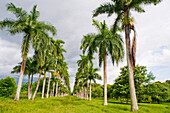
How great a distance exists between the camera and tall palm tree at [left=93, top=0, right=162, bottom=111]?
427 inches

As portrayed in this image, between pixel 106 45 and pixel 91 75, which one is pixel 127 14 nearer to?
pixel 106 45

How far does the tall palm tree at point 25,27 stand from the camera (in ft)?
45.5

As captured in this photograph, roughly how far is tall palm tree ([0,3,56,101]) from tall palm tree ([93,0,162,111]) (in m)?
8.41

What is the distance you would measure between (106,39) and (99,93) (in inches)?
2256

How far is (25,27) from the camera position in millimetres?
14781

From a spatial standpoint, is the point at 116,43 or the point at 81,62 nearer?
the point at 116,43

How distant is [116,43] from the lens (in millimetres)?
15969

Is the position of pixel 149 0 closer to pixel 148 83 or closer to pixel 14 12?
pixel 14 12

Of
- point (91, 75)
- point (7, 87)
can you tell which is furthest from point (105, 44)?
point (7, 87)

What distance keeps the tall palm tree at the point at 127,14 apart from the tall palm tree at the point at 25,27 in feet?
27.6

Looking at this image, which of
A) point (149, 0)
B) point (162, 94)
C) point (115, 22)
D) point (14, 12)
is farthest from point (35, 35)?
point (162, 94)

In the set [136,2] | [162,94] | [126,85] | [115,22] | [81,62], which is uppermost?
[136,2]

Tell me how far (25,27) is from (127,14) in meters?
13.6

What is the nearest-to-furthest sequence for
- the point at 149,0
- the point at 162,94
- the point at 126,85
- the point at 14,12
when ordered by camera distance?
the point at 149,0 < the point at 14,12 < the point at 126,85 < the point at 162,94
